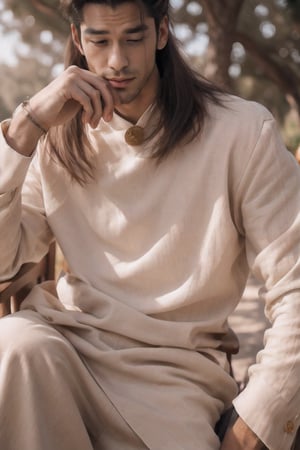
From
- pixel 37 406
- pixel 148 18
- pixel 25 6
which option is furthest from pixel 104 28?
pixel 25 6

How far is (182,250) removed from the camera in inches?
91.9

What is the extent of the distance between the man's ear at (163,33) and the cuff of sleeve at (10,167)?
0.54m

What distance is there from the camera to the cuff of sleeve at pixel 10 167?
230 cm

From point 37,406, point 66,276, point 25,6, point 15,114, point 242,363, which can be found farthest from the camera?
point 25,6

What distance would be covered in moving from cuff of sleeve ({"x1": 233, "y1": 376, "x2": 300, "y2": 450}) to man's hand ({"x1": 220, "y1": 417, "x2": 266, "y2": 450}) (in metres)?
0.02

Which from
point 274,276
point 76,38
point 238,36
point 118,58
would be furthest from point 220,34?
point 274,276

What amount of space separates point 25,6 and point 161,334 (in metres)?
15.0

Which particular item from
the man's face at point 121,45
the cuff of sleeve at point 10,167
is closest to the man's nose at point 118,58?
the man's face at point 121,45

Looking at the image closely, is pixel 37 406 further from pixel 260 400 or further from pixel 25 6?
pixel 25 6

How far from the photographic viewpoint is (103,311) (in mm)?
2389

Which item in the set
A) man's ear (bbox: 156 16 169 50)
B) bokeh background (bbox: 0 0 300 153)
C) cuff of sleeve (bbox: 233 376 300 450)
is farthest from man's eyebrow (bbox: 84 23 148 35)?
bokeh background (bbox: 0 0 300 153)

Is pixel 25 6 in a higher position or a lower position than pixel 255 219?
lower

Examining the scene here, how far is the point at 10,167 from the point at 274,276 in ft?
2.68

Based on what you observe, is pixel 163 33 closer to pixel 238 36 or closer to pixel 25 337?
pixel 25 337
